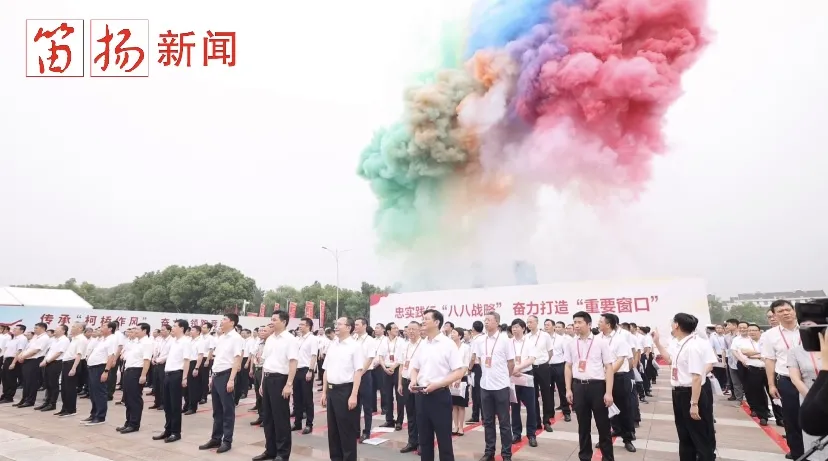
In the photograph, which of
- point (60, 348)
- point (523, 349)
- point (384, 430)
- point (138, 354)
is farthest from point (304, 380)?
point (60, 348)

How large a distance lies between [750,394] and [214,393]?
7993 millimetres

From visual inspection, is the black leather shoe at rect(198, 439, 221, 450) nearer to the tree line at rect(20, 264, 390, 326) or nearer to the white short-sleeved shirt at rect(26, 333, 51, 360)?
the white short-sleeved shirt at rect(26, 333, 51, 360)

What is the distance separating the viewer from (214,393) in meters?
5.73

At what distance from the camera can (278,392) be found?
16.9ft

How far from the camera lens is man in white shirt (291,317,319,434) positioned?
6.48 m

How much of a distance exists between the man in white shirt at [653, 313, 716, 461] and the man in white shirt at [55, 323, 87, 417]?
346 inches

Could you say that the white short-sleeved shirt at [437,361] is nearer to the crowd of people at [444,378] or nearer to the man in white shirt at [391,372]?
the crowd of people at [444,378]

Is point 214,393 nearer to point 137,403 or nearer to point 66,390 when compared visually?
point 137,403

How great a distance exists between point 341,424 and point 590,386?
255 centimetres

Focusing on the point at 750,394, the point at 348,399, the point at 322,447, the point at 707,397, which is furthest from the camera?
the point at 750,394

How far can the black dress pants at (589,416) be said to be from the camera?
4.52m

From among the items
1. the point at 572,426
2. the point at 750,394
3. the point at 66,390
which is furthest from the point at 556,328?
the point at 66,390

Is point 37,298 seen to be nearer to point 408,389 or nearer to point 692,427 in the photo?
point 408,389

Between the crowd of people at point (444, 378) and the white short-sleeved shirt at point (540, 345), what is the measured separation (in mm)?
31
